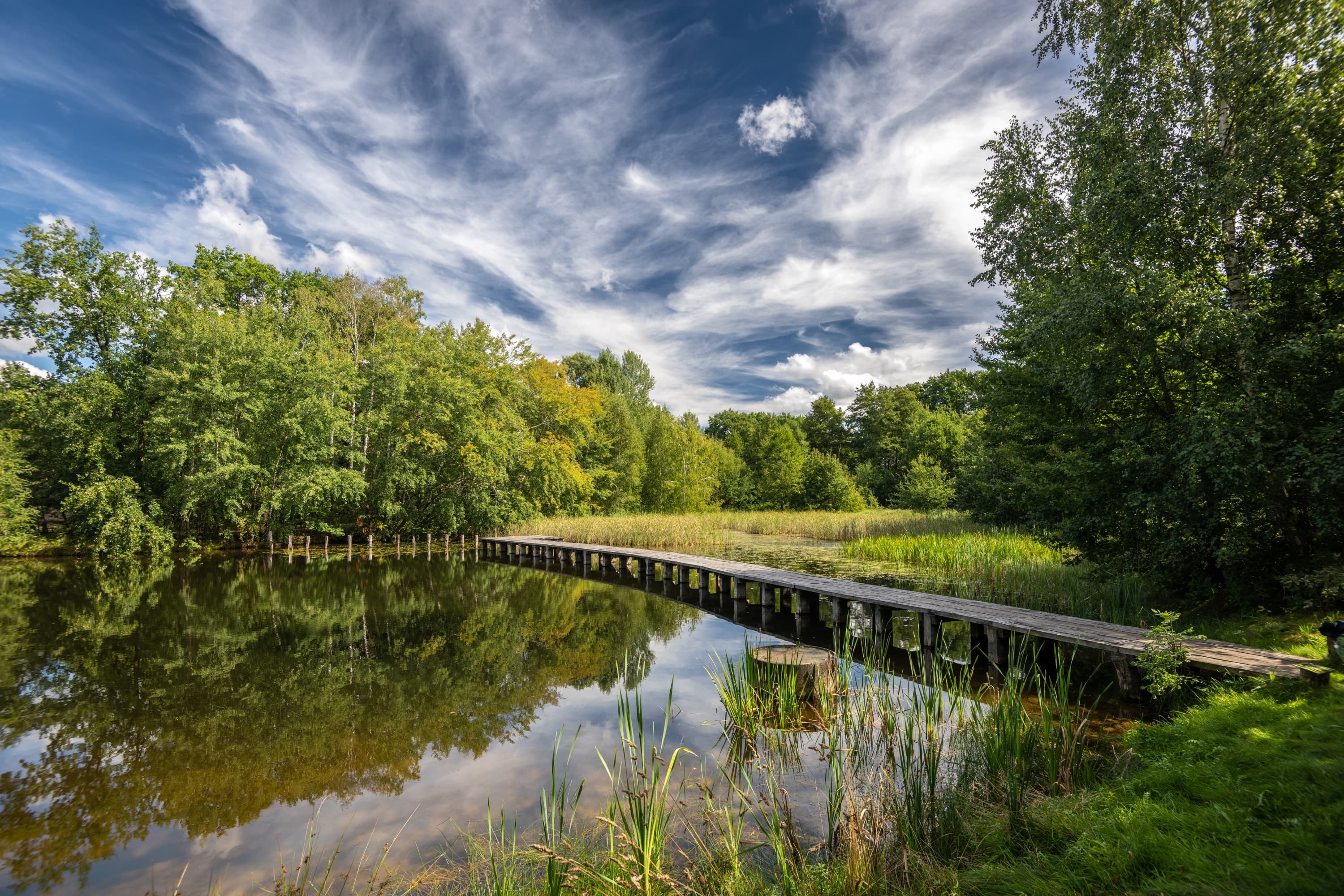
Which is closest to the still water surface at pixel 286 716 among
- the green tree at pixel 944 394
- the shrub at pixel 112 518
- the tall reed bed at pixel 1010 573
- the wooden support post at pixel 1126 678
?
the wooden support post at pixel 1126 678

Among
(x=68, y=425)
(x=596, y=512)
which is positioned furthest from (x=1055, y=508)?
(x=68, y=425)

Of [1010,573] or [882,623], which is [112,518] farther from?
[1010,573]

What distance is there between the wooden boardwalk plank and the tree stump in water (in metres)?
2.10

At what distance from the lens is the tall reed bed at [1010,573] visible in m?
8.06

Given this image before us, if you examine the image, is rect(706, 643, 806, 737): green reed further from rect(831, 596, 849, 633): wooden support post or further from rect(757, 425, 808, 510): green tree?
rect(757, 425, 808, 510): green tree

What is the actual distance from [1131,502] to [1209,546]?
2.69 feet

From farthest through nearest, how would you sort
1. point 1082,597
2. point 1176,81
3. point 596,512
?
point 596,512, point 1082,597, point 1176,81

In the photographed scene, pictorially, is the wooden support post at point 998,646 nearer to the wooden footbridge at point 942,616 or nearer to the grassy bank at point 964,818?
the wooden footbridge at point 942,616

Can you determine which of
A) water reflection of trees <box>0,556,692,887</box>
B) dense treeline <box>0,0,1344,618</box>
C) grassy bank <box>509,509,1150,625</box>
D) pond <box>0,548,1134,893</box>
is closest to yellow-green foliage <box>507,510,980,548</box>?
grassy bank <box>509,509,1150,625</box>

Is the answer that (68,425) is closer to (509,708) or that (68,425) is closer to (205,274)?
(205,274)

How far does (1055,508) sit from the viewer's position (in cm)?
991

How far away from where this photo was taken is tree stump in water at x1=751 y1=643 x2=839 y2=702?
5.48m

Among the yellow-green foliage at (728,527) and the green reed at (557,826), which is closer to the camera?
the green reed at (557,826)

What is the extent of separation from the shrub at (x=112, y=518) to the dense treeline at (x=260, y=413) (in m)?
0.06
